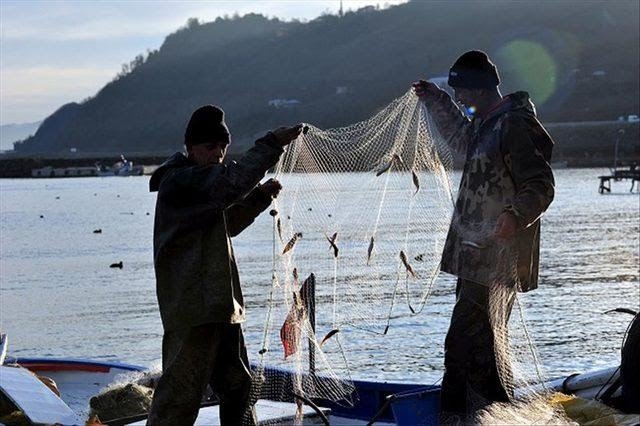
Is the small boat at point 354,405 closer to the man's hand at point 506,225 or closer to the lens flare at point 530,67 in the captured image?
the man's hand at point 506,225

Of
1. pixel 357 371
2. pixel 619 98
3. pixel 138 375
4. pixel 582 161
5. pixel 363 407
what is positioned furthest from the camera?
pixel 619 98

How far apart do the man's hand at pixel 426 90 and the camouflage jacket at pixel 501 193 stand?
1.88 feet

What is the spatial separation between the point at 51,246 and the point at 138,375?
39.5 meters

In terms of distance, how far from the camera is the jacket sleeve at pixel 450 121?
7.38 m

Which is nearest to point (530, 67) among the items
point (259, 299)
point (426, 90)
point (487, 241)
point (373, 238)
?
point (259, 299)

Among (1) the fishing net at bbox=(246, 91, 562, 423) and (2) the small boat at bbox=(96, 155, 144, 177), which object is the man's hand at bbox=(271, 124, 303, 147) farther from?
(2) the small boat at bbox=(96, 155, 144, 177)

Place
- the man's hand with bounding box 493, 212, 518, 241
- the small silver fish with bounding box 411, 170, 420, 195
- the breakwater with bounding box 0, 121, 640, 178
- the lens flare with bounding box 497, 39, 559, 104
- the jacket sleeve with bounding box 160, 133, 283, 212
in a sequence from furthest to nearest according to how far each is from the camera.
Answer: the lens flare with bounding box 497, 39, 559, 104
the breakwater with bounding box 0, 121, 640, 178
the small silver fish with bounding box 411, 170, 420, 195
the man's hand with bounding box 493, 212, 518, 241
the jacket sleeve with bounding box 160, 133, 283, 212

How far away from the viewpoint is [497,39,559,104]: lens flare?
164m

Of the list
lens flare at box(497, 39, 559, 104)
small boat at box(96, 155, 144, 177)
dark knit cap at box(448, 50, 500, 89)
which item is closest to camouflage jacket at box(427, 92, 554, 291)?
dark knit cap at box(448, 50, 500, 89)

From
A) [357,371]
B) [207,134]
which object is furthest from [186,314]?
[357,371]

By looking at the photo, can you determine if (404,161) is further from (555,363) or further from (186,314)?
(555,363)

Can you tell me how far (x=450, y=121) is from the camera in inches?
296

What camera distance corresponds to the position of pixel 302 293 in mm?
8562

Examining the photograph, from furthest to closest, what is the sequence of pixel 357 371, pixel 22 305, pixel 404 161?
pixel 22 305 < pixel 357 371 < pixel 404 161
